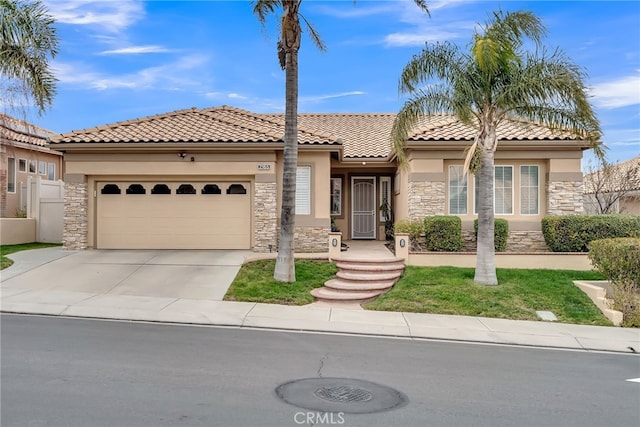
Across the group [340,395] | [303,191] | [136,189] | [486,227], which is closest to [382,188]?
[303,191]

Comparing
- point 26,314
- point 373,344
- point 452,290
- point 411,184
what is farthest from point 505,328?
point 26,314

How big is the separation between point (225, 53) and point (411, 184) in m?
7.88

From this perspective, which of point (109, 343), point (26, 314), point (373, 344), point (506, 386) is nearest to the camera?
point (506, 386)

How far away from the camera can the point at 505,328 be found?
10414 mm

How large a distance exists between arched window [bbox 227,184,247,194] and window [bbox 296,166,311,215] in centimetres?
198

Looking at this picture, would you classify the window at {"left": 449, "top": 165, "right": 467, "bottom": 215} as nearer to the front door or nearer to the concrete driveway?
the front door

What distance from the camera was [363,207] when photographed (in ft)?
69.9

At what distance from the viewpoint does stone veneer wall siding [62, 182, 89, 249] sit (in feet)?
55.9

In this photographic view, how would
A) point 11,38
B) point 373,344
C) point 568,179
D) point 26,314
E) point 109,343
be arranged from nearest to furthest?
point 109,343
point 373,344
point 26,314
point 11,38
point 568,179

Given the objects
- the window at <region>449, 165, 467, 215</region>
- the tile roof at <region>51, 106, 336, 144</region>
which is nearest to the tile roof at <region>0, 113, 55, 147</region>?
the tile roof at <region>51, 106, 336, 144</region>

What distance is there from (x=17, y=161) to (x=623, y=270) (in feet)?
83.7

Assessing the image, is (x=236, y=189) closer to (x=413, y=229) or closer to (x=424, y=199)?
(x=413, y=229)

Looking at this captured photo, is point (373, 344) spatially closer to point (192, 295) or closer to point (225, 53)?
point (192, 295)

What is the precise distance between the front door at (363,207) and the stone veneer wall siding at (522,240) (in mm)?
5276
